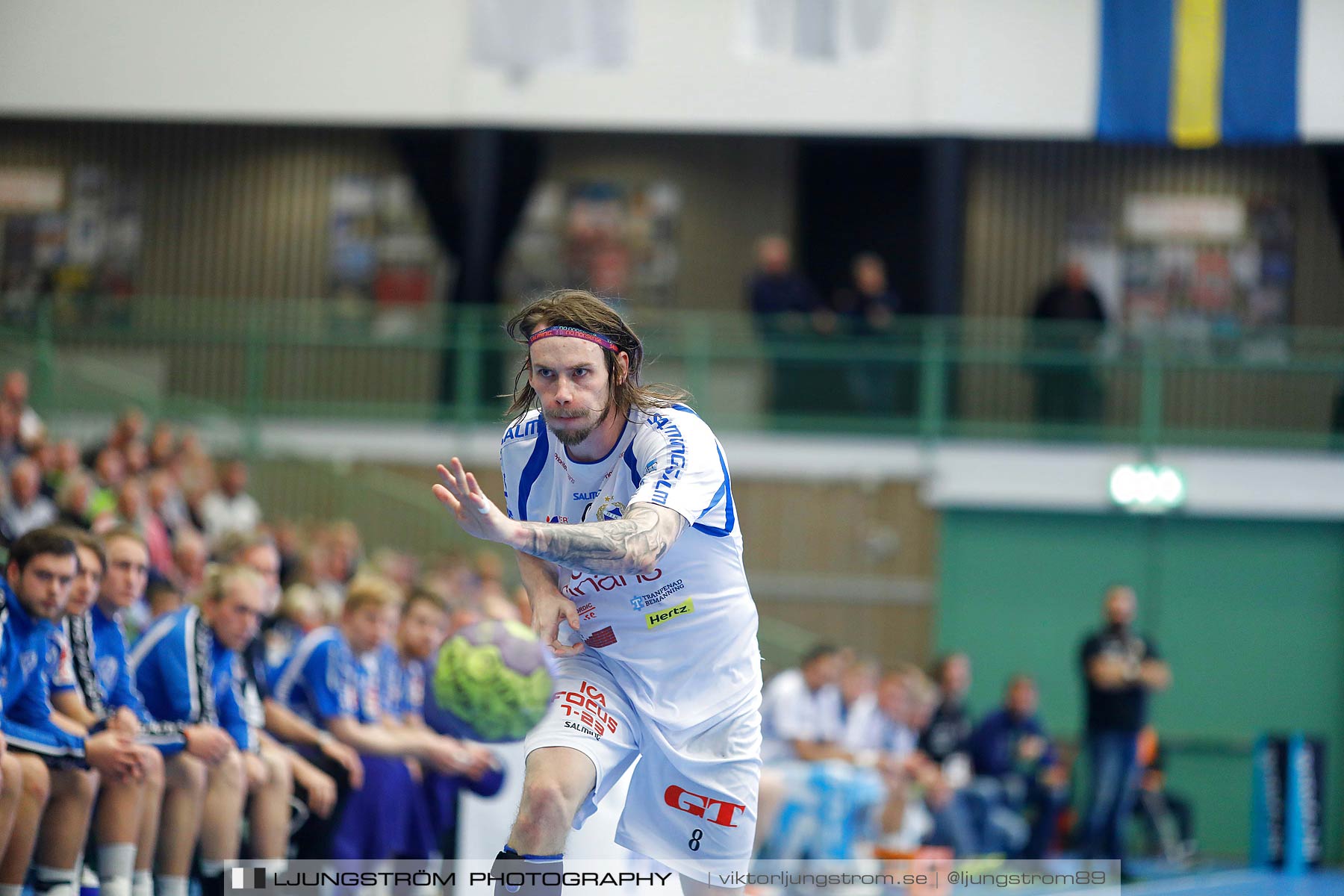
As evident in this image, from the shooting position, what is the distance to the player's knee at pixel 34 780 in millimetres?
5680

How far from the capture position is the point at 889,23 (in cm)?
1573

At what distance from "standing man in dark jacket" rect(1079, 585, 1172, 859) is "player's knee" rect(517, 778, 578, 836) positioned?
410 inches

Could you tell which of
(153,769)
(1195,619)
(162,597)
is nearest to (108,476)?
(162,597)

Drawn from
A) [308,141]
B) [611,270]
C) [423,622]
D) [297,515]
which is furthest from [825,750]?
[308,141]

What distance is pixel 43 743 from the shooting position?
5754mm

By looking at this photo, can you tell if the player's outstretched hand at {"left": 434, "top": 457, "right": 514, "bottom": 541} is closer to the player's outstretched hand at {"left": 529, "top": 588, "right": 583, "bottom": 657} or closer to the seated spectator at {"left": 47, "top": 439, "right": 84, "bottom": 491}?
the player's outstretched hand at {"left": 529, "top": 588, "right": 583, "bottom": 657}

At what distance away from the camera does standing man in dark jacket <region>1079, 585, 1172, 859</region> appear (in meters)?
14.1

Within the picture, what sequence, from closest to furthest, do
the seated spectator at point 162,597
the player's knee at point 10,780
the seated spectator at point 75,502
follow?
the player's knee at point 10,780 < the seated spectator at point 162,597 < the seated spectator at point 75,502

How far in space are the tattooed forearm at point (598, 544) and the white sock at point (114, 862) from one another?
2.64 metres

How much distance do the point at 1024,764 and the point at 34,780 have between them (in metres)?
11.4

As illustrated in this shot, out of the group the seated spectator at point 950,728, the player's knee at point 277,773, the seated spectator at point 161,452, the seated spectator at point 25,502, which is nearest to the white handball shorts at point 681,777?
the player's knee at point 277,773

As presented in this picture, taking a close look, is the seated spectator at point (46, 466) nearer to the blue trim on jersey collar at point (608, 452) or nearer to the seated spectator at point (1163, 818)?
the blue trim on jersey collar at point (608, 452)

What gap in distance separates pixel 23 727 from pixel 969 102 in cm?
1472

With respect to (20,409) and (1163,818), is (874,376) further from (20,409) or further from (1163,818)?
(20,409)
